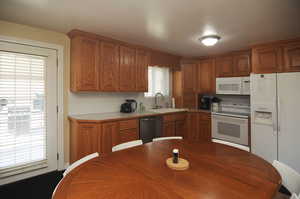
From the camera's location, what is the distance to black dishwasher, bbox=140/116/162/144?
121 inches

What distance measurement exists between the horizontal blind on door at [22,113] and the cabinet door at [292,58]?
13.2 feet

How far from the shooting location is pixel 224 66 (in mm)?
3902

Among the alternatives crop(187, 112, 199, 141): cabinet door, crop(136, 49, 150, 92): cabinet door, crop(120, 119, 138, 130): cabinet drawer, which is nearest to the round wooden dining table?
crop(120, 119, 138, 130): cabinet drawer

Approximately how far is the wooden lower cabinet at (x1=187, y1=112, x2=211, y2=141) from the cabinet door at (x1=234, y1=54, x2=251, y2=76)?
1.18 metres

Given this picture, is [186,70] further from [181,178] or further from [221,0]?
[181,178]

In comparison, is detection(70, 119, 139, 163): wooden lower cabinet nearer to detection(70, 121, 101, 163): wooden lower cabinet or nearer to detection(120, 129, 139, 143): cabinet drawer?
detection(70, 121, 101, 163): wooden lower cabinet

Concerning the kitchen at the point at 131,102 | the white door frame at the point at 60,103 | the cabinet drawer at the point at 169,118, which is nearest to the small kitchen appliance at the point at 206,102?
the kitchen at the point at 131,102

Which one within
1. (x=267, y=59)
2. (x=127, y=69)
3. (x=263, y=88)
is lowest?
(x=263, y=88)

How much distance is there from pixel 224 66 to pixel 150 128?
235 cm

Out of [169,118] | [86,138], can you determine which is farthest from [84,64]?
[169,118]

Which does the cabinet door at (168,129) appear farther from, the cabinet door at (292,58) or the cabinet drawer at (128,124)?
the cabinet door at (292,58)

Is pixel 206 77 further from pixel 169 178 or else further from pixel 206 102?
pixel 169 178

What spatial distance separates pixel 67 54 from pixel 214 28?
7.90 ft

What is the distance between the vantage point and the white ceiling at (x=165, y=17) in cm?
175
